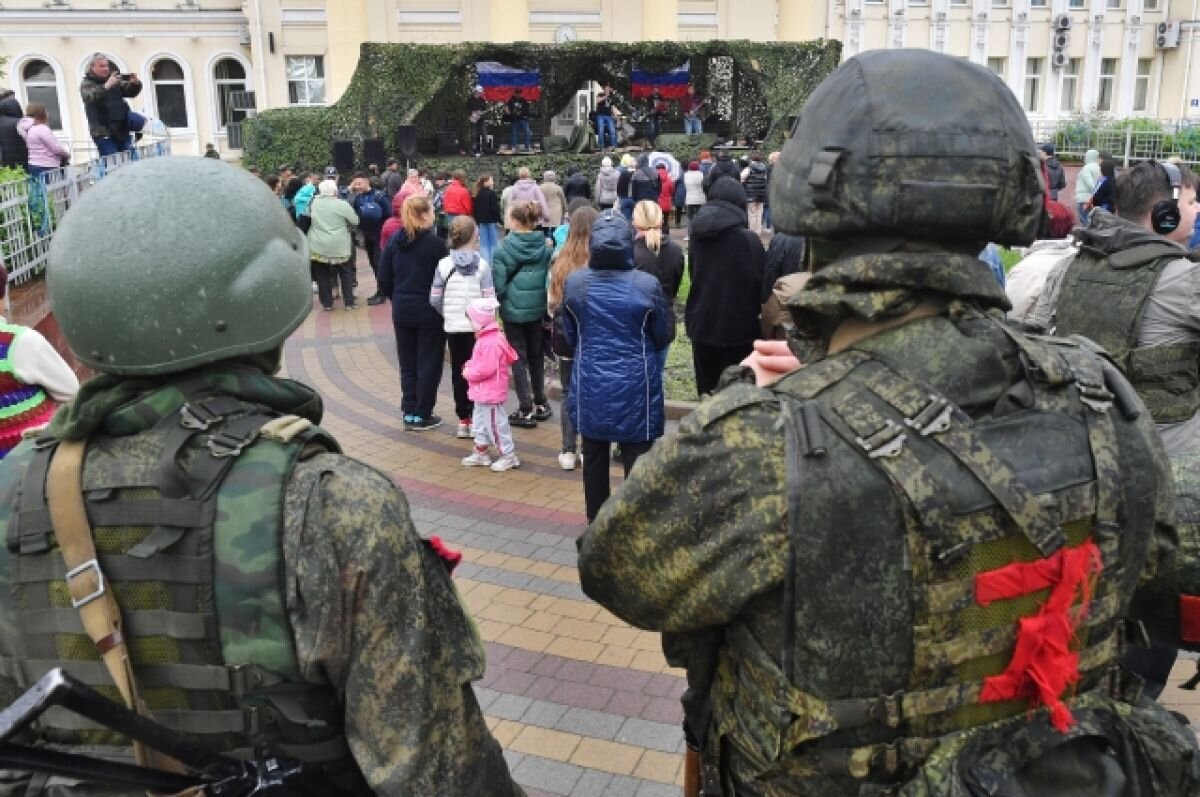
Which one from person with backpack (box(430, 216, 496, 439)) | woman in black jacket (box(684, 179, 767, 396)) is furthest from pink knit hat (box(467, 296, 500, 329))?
woman in black jacket (box(684, 179, 767, 396))

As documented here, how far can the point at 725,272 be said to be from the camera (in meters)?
6.86

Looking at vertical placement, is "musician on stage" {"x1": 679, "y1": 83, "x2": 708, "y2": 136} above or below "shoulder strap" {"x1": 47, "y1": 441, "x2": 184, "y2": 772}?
above

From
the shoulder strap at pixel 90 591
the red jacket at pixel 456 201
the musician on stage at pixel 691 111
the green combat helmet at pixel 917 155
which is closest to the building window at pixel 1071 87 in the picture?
the musician on stage at pixel 691 111

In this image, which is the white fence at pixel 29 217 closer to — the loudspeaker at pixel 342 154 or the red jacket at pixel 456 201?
the red jacket at pixel 456 201

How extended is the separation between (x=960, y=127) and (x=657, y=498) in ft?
2.73

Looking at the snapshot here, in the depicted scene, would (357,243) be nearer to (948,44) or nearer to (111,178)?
(111,178)

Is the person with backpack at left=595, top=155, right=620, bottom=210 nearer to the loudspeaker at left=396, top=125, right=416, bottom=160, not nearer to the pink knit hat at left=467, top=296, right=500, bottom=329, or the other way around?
the loudspeaker at left=396, top=125, right=416, bottom=160

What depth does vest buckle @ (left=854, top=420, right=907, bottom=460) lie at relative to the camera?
5.45 ft

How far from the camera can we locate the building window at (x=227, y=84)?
3716cm

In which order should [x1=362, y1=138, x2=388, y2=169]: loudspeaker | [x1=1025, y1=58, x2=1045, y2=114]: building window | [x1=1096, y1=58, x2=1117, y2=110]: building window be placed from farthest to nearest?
[x1=1096, y1=58, x2=1117, y2=110]: building window → [x1=1025, y1=58, x2=1045, y2=114]: building window → [x1=362, y1=138, x2=388, y2=169]: loudspeaker

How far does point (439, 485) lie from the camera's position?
7145mm

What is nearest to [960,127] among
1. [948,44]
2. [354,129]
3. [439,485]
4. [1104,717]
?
[1104,717]

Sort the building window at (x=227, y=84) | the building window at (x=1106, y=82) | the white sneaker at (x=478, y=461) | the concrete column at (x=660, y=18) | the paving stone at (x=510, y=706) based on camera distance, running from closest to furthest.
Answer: the paving stone at (x=510, y=706)
the white sneaker at (x=478, y=461)
the concrete column at (x=660, y=18)
the building window at (x=227, y=84)
the building window at (x=1106, y=82)

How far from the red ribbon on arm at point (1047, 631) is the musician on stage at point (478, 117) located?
2909 cm
